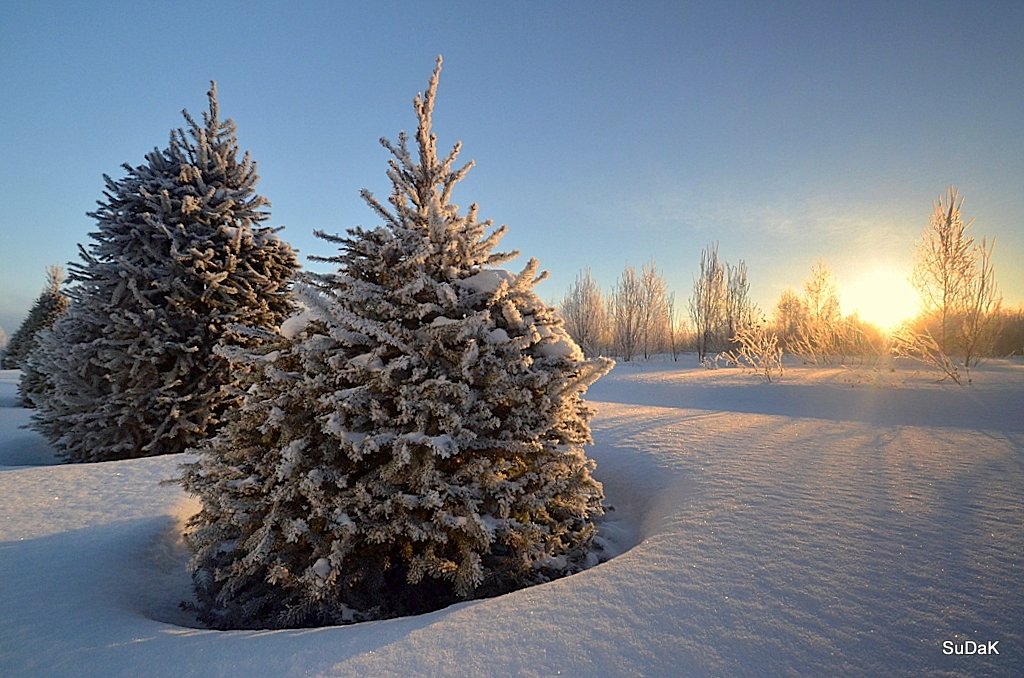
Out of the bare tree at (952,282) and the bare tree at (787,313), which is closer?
the bare tree at (952,282)

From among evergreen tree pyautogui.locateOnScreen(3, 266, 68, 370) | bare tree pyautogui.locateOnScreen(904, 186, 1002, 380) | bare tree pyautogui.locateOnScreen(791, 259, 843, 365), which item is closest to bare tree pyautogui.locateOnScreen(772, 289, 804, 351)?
bare tree pyautogui.locateOnScreen(791, 259, 843, 365)

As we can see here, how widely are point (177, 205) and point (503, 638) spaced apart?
6267mm

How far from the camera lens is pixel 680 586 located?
2.07 m

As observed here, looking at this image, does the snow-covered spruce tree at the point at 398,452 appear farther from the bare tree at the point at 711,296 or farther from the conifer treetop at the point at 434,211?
the bare tree at the point at 711,296

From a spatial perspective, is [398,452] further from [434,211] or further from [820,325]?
[820,325]

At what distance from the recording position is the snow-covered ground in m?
1.68

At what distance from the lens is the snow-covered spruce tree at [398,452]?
2.37 m

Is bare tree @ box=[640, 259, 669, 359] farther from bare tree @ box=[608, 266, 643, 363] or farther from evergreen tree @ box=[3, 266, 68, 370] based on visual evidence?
evergreen tree @ box=[3, 266, 68, 370]

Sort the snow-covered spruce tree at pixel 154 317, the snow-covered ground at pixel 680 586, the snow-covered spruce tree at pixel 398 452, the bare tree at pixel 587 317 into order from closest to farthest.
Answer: the snow-covered ground at pixel 680 586
the snow-covered spruce tree at pixel 398 452
the snow-covered spruce tree at pixel 154 317
the bare tree at pixel 587 317

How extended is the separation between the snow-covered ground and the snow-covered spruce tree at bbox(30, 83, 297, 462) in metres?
1.07

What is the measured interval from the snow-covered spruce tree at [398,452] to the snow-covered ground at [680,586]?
14.8 inches

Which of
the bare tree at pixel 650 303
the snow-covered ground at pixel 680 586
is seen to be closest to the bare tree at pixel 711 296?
the bare tree at pixel 650 303

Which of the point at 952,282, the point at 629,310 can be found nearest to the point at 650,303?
the point at 629,310

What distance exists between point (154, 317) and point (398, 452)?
4.53 m
